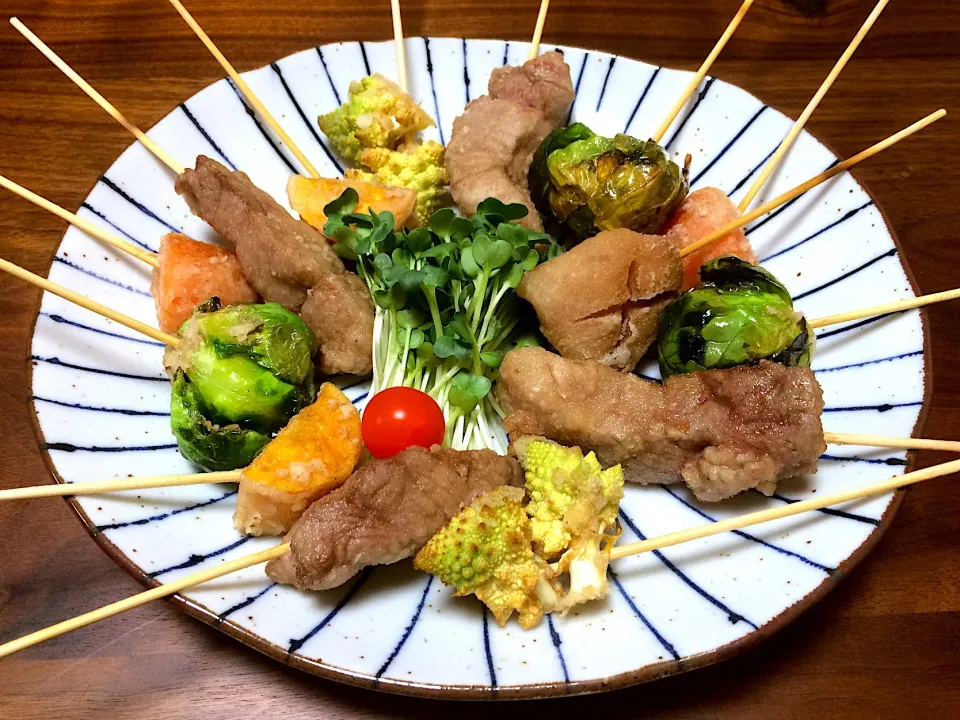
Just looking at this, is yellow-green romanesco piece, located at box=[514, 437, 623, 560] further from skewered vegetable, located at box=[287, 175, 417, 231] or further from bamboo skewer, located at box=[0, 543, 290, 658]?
skewered vegetable, located at box=[287, 175, 417, 231]

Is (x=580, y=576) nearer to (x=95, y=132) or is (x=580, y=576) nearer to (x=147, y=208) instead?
(x=147, y=208)

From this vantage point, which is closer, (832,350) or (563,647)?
(563,647)

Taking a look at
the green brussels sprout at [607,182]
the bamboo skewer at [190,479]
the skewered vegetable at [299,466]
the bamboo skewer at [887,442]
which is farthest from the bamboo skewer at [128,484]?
the bamboo skewer at [887,442]

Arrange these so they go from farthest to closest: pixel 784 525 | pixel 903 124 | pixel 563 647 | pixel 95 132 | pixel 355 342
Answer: pixel 903 124
pixel 95 132
pixel 355 342
pixel 784 525
pixel 563 647

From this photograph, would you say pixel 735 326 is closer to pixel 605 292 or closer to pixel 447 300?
pixel 605 292

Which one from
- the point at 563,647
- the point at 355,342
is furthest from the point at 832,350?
the point at 355,342

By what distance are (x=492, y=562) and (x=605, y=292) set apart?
50.5 inches

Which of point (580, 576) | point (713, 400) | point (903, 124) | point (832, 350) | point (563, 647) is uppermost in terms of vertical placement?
point (903, 124)

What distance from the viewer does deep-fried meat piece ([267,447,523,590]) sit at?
244 cm

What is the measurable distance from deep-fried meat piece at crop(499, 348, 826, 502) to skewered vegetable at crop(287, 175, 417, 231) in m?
1.07

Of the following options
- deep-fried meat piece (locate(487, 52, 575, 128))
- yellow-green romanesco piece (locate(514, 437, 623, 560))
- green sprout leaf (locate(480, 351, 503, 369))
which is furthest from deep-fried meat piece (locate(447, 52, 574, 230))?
yellow-green romanesco piece (locate(514, 437, 623, 560))

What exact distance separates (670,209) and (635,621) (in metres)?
2.03

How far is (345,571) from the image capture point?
8.07 feet

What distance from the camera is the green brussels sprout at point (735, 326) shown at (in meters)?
2.89
